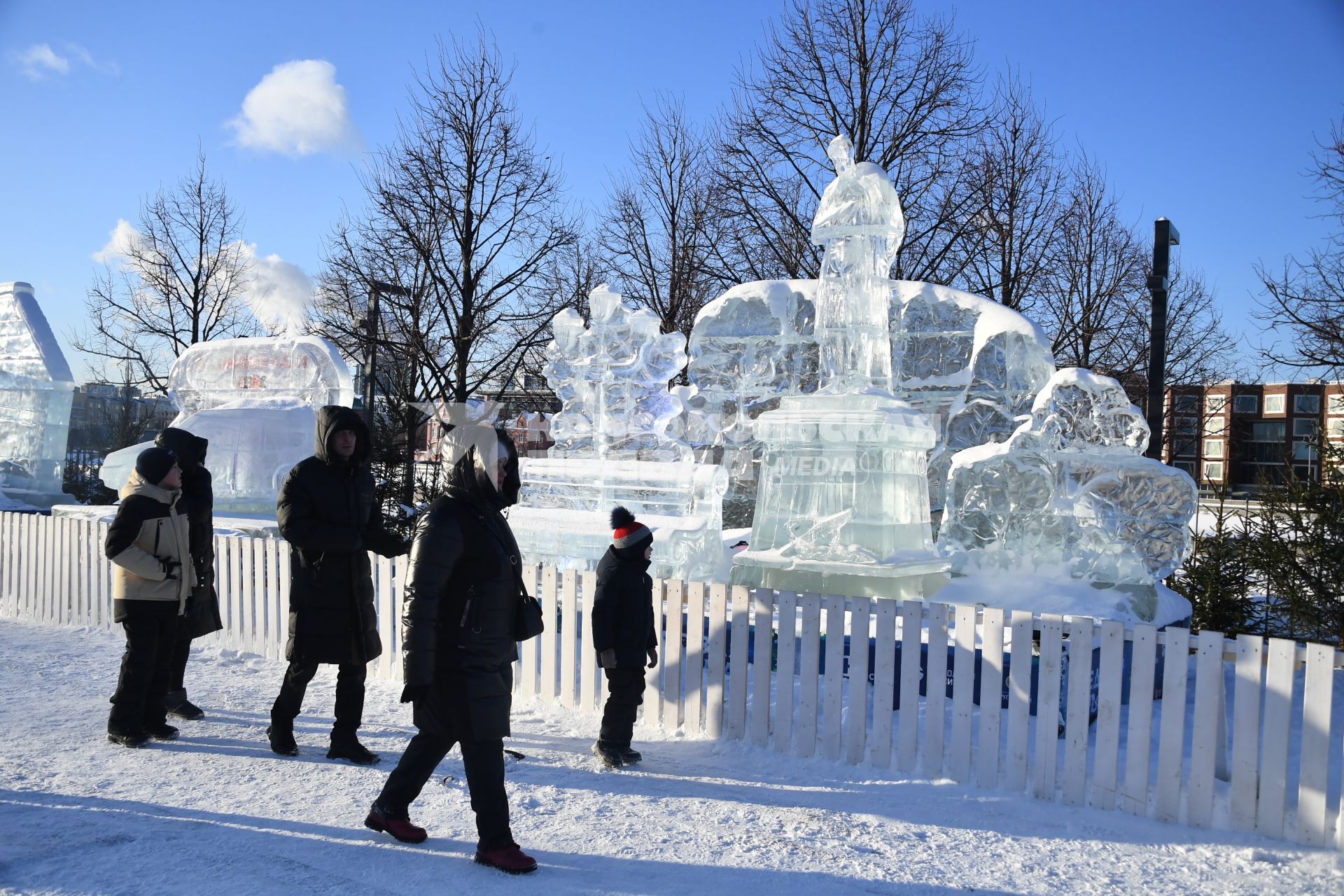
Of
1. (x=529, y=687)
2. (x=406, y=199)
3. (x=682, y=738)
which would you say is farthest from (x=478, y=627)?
(x=406, y=199)

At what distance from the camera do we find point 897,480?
7.99m

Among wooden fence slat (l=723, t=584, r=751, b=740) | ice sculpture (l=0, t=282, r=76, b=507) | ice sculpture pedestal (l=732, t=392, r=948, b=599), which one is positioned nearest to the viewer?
wooden fence slat (l=723, t=584, r=751, b=740)

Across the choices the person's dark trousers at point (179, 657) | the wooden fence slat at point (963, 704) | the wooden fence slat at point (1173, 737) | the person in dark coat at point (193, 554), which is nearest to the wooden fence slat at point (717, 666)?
the wooden fence slat at point (963, 704)

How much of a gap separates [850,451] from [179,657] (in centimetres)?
508

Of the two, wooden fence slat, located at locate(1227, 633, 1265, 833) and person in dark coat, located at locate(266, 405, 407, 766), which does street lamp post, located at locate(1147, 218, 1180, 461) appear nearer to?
wooden fence slat, located at locate(1227, 633, 1265, 833)

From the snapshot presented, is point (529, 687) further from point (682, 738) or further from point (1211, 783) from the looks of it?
point (1211, 783)

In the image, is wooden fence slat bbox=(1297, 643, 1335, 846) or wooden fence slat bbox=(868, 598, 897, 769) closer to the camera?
→ wooden fence slat bbox=(1297, 643, 1335, 846)

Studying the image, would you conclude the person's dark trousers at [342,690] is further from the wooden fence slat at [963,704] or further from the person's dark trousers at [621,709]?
the wooden fence slat at [963,704]

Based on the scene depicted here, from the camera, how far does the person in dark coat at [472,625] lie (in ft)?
11.3

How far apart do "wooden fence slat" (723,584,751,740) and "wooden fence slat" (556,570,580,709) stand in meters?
1.07

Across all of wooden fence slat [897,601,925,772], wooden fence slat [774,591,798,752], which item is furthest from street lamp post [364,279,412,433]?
wooden fence slat [897,601,925,772]

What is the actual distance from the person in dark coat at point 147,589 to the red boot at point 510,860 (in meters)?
2.54

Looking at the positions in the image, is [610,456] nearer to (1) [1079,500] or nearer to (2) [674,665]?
(1) [1079,500]

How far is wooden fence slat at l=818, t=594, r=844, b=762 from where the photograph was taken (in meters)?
5.12
